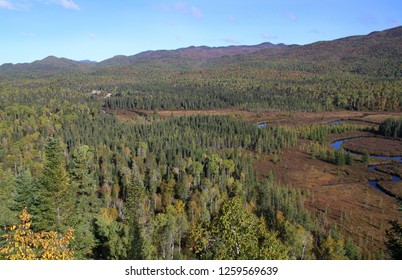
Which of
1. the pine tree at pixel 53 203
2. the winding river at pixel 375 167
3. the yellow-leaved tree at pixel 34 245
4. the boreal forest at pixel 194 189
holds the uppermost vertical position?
the yellow-leaved tree at pixel 34 245

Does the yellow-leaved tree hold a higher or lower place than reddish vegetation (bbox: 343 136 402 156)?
higher

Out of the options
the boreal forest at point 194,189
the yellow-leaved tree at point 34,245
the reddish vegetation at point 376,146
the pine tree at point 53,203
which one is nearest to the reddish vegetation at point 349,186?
the reddish vegetation at point 376,146

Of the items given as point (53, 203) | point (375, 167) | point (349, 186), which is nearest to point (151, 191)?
point (53, 203)

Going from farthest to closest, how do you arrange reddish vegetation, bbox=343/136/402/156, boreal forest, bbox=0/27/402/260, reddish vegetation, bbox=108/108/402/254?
reddish vegetation, bbox=343/136/402/156, reddish vegetation, bbox=108/108/402/254, boreal forest, bbox=0/27/402/260

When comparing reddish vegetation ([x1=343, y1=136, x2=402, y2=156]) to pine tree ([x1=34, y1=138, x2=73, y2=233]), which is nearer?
pine tree ([x1=34, y1=138, x2=73, y2=233])

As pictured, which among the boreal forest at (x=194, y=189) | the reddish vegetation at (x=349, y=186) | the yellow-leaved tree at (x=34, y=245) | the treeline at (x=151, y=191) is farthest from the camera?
the reddish vegetation at (x=349, y=186)

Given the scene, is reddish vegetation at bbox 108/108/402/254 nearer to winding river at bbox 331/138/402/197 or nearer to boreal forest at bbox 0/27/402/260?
boreal forest at bbox 0/27/402/260

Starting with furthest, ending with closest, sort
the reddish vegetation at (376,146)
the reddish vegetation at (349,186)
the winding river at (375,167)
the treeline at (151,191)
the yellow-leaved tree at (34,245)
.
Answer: the reddish vegetation at (376,146)
the winding river at (375,167)
the reddish vegetation at (349,186)
the treeline at (151,191)
the yellow-leaved tree at (34,245)

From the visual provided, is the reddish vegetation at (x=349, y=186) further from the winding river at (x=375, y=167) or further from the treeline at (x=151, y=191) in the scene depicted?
the treeline at (x=151, y=191)

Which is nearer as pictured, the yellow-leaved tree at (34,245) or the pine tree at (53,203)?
the yellow-leaved tree at (34,245)

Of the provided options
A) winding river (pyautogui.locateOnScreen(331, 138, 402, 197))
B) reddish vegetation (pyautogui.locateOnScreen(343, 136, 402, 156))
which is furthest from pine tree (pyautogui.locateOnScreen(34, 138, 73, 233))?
reddish vegetation (pyautogui.locateOnScreen(343, 136, 402, 156))

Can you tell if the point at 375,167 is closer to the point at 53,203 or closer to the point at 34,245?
the point at 53,203
